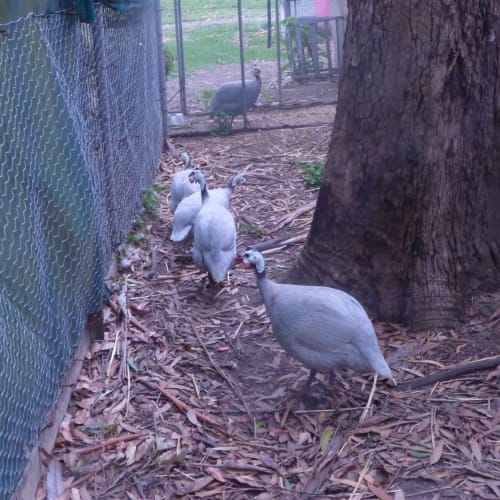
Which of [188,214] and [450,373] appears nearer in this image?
[450,373]

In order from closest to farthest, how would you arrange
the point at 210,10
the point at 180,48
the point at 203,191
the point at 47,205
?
1. the point at 47,205
2. the point at 203,191
3. the point at 180,48
4. the point at 210,10

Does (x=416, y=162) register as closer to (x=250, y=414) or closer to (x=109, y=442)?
(x=250, y=414)

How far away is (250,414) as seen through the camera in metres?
4.16

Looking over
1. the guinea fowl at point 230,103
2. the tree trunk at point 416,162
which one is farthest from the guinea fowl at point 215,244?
the guinea fowl at point 230,103

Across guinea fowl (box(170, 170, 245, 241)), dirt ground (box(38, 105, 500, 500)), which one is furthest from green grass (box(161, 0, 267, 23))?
dirt ground (box(38, 105, 500, 500))

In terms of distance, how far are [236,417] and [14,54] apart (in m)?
2.20

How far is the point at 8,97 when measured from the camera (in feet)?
10.1

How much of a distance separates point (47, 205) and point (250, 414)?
1.59 meters

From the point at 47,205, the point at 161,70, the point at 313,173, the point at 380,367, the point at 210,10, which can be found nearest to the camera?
the point at 47,205

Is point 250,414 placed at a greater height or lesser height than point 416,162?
lesser

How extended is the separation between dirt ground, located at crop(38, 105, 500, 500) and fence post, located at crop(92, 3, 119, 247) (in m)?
0.61

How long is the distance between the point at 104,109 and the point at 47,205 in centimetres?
189

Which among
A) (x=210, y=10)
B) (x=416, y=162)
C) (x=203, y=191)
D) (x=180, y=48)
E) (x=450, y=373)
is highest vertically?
(x=210, y=10)

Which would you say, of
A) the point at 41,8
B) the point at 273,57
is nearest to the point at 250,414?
the point at 41,8
